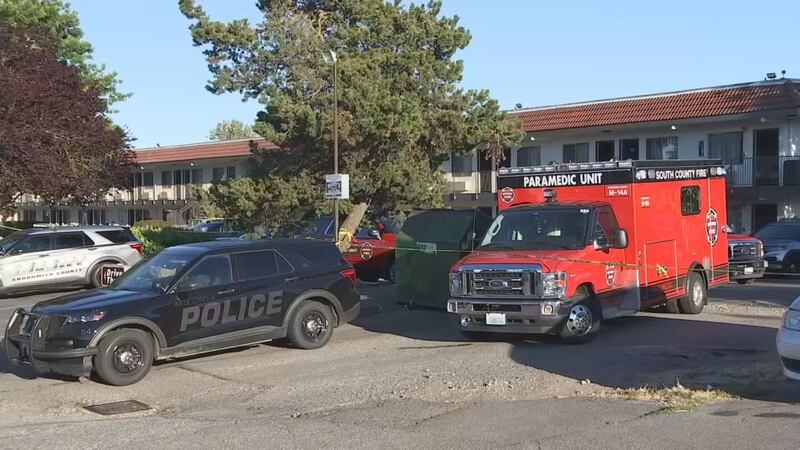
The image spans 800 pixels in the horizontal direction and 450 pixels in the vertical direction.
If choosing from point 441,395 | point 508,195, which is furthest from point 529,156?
point 441,395

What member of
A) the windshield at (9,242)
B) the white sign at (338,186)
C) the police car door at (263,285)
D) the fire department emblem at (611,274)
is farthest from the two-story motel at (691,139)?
the police car door at (263,285)

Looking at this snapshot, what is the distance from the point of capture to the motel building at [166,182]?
48031 mm

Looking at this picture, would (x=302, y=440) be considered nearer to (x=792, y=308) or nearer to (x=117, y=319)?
(x=117, y=319)

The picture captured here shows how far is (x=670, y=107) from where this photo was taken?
103ft

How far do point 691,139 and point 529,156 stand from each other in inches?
290

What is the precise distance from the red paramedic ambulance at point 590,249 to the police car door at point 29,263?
11.6 metres

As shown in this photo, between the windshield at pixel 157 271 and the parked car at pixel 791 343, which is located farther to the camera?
the windshield at pixel 157 271

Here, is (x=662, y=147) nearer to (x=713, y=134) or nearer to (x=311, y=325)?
(x=713, y=134)

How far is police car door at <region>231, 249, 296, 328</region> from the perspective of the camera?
11.1 m

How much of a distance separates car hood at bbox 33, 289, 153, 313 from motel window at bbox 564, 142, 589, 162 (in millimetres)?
27045

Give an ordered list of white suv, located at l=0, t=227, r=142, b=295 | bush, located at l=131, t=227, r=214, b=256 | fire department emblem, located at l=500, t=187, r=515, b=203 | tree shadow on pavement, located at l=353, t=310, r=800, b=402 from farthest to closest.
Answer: bush, located at l=131, t=227, r=214, b=256 → white suv, located at l=0, t=227, r=142, b=295 → fire department emblem, located at l=500, t=187, r=515, b=203 → tree shadow on pavement, located at l=353, t=310, r=800, b=402

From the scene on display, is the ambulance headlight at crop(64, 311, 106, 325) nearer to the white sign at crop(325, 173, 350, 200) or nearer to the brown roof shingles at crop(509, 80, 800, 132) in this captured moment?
the white sign at crop(325, 173, 350, 200)

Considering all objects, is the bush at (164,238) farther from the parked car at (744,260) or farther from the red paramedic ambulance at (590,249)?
the parked car at (744,260)

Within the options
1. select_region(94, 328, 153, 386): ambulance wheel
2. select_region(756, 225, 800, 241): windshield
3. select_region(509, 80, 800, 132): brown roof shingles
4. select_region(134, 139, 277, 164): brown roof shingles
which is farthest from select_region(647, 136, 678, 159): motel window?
select_region(94, 328, 153, 386): ambulance wheel
